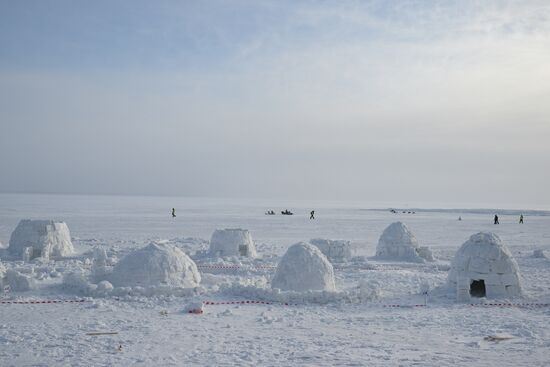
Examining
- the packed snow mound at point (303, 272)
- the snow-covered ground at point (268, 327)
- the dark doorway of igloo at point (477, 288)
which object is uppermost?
the packed snow mound at point (303, 272)

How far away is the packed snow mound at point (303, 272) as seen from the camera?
14.5 meters

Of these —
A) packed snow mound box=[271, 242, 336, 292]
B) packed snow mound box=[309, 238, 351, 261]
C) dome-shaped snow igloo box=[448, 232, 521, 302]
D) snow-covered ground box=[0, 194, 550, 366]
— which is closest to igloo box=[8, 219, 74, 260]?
snow-covered ground box=[0, 194, 550, 366]

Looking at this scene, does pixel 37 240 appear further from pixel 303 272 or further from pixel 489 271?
pixel 489 271

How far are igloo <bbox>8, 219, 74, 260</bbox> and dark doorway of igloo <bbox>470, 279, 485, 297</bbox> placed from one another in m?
16.1

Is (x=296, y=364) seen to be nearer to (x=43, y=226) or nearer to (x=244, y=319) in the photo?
(x=244, y=319)

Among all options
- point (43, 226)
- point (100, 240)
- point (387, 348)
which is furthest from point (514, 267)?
point (100, 240)

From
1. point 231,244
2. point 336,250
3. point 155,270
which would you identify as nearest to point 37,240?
point 231,244

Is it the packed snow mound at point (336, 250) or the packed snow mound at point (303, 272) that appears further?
the packed snow mound at point (336, 250)

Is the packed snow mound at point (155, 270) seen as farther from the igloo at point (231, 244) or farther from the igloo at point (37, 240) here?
the igloo at point (37, 240)

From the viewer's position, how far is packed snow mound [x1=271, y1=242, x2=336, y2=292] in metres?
14.5

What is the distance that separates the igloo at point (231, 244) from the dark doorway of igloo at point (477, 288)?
11.0 m

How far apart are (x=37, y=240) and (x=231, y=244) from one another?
7.94 metres

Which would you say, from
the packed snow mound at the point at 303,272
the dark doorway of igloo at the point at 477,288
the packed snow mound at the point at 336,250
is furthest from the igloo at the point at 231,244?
the dark doorway of igloo at the point at 477,288

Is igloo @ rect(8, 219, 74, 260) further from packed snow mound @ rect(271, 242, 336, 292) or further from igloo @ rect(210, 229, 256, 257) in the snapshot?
packed snow mound @ rect(271, 242, 336, 292)
